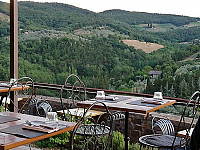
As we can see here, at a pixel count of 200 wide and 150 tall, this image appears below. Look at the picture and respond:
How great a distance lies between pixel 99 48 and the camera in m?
8.35

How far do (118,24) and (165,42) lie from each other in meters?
1.32

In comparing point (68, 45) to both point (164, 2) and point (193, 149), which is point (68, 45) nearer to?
point (164, 2)

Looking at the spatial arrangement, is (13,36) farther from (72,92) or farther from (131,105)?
(131,105)

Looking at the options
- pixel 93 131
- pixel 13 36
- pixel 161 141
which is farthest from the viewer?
pixel 13 36

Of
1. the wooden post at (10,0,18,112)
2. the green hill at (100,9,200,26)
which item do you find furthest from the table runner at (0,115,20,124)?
the green hill at (100,9,200,26)

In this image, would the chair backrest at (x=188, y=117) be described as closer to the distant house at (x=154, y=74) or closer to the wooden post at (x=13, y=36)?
the distant house at (x=154, y=74)

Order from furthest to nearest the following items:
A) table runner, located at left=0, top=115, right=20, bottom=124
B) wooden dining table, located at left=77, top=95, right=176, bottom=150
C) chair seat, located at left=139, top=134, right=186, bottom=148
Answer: wooden dining table, located at left=77, top=95, right=176, bottom=150
chair seat, located at left=139, top=134, right=186, bottom=148
table runner, located at left=0, top=115, right=20, bottom=124

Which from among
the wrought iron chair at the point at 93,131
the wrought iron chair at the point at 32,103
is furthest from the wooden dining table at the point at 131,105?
the wrought iron chair at the point at 32,103

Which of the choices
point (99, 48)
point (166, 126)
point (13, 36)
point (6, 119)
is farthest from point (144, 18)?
point (6, 119)

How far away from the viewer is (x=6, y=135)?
9.11 feet

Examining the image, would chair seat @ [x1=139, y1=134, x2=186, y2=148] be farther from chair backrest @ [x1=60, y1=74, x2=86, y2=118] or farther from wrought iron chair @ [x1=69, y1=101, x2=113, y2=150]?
chair backrest @ [x1=60, y1=74, x2=86, y2=118]

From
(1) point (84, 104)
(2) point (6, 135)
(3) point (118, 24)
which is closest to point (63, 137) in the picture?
(1) point (84, 104)

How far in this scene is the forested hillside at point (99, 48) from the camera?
7141 millimetres

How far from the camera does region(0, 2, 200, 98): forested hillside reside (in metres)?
7.14
